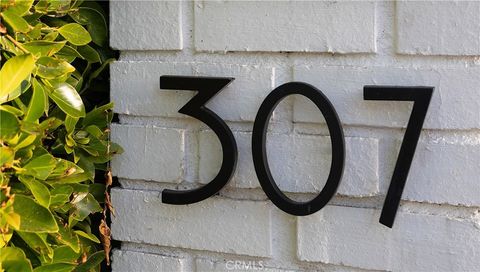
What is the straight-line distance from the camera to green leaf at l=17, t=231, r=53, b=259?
0.93 m

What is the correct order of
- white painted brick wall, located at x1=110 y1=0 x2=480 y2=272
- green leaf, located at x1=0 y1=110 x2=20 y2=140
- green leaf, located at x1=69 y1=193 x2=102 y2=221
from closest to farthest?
green leaf, located at x1=0 y1=110 x2=20 y2=140 → white painted brick wall, located at x1=110 y1=0 x2=480 y2=272 → green leaf, located at x1=69 y1=193 x2=102 y2=221

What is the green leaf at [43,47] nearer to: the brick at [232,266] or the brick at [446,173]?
the brick at [232,266]

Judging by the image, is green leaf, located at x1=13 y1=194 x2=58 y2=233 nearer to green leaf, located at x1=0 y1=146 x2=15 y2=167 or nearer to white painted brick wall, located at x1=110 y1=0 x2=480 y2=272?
green leaf, located at x1=0 y1=146 x2=15 y2=167

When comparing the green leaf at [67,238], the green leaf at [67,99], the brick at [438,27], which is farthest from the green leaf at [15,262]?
the brick at [438,27]

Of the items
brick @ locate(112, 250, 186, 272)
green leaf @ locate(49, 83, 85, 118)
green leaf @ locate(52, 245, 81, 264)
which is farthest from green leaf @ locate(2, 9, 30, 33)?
brick @ locate(112, 250, 186, 272)

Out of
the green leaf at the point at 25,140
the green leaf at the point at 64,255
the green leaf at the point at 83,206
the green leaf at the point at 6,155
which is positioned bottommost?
the green leaf at the point at 64,255

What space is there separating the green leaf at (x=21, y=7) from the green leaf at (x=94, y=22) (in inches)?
8.5

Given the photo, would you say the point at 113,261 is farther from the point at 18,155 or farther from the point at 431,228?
the point at 431,228

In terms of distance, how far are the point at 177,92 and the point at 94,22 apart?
192mm

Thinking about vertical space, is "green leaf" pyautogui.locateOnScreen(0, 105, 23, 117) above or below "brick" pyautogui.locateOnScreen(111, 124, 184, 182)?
above

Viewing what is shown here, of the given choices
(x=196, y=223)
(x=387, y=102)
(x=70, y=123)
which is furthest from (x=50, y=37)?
(x=387, y=102)

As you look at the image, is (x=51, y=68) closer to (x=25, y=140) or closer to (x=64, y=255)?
(x=25, y=140)

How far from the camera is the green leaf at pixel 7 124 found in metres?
0.85

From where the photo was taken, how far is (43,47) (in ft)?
3.16
